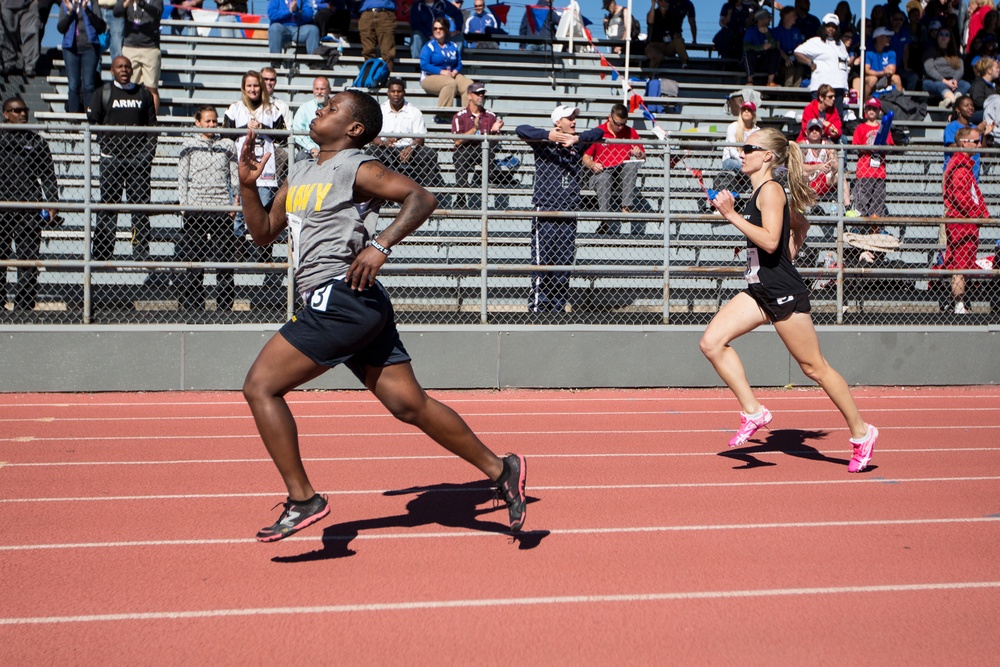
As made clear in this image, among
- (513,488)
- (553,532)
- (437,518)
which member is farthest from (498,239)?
(513,488)

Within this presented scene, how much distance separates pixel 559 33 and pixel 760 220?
537 inches

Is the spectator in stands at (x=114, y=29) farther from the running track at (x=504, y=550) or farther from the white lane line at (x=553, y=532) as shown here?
the white lane line at (x=553, y=532)

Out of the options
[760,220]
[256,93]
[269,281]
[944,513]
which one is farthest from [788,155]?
[256,93]

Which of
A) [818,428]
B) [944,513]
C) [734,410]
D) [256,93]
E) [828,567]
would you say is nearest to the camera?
[828,567]

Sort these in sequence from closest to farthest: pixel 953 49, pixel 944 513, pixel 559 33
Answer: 1. pixel 944 513
2. pixel 953 49
3. pixel 559 33

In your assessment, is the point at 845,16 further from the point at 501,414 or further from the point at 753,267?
the point at 753,267

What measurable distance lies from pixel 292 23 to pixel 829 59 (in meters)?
8.45

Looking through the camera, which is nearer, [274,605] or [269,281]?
[274,605]

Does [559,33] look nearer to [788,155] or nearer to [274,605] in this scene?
[788,155]

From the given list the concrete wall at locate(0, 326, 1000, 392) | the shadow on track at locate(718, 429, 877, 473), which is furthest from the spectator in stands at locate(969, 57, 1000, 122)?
the shadow on track at locate(718, 429, 877, 473)

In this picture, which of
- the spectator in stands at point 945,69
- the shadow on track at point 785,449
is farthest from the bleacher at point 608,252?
the spectator in stands at point 945,69

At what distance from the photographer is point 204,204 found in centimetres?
1064

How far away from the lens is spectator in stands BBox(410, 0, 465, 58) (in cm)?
1708

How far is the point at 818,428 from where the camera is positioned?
9133mm
